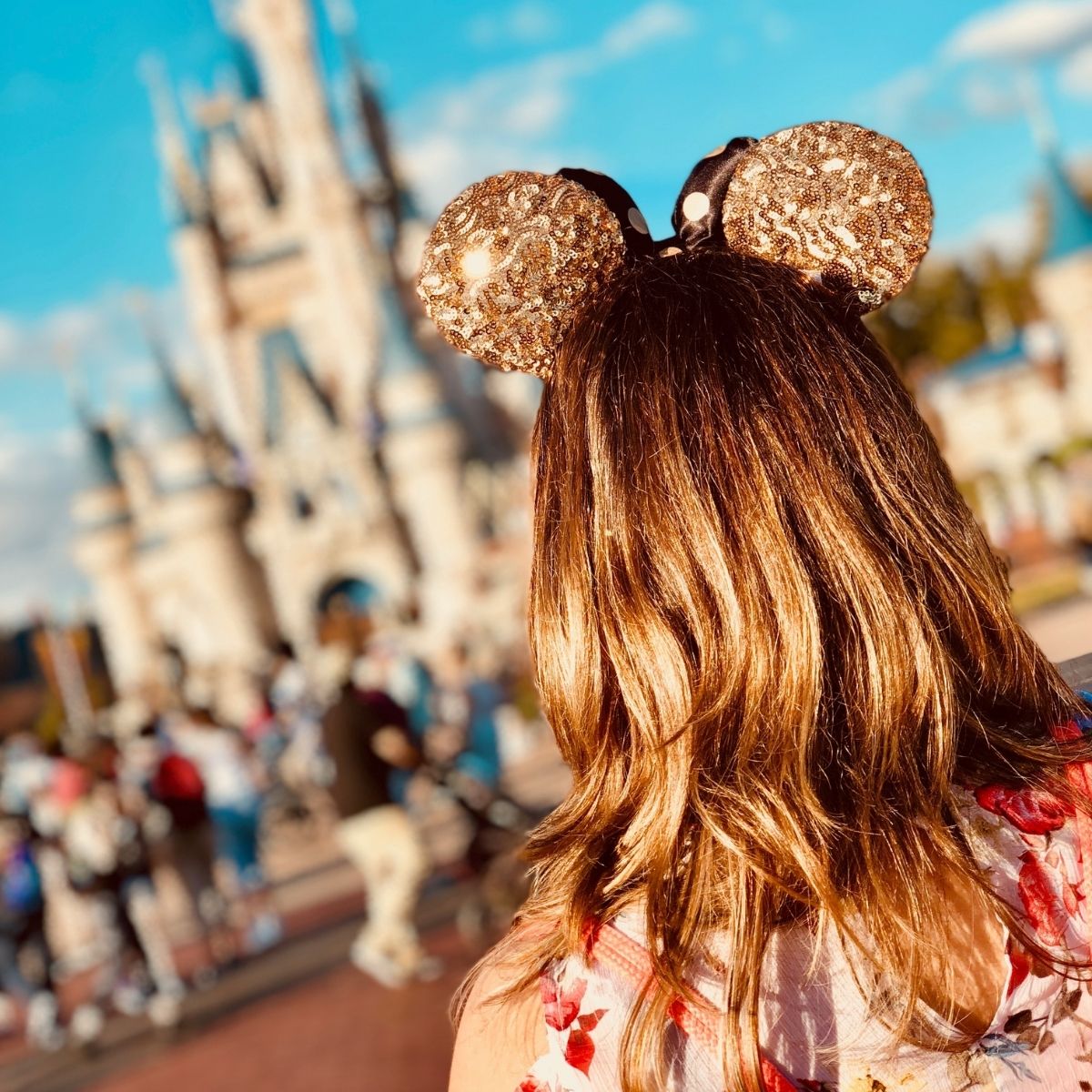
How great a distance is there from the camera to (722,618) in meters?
1.01

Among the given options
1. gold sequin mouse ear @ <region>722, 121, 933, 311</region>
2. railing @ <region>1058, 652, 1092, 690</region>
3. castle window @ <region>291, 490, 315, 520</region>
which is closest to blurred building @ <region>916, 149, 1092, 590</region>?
castle window @ <region>291, 490, 315, 520</region>

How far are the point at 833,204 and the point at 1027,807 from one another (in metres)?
0.54

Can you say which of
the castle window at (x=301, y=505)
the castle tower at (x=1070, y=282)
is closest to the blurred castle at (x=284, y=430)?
the castle window at (x=301, y=505)

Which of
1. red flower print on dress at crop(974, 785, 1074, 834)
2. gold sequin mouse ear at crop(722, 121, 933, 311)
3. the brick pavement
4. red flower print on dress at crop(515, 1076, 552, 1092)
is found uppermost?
gold sequin mouse ear at crop(722, 121, 933, 311)

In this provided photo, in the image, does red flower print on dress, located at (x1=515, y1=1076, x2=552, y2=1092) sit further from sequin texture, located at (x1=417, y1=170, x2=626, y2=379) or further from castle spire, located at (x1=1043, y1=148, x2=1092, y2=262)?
castle spire, located at (x1=1043, y1=148, x2=1092, y2=262)

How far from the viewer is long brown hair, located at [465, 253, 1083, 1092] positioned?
3.25 ft

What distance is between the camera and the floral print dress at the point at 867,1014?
3.15ft

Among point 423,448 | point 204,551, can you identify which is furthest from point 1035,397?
point 204,551

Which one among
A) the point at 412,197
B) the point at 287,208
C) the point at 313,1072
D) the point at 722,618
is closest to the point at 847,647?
the point at 722,618

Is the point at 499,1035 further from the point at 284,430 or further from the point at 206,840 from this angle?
the point at 284,430

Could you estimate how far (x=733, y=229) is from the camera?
1178 mm

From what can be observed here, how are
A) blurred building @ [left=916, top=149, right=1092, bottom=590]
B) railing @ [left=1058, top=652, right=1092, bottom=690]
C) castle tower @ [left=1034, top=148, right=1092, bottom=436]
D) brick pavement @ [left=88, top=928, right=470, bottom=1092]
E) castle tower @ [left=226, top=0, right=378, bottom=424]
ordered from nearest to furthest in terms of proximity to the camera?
railing @ [left=1058, top=652, right=1092, bottom=690]
brick pavement @ [left=88, top=928, right=470, bottom=1092]
blurred building @ [left=916, top=149, right=1092, bottom=590]
castle tower @ [left=1034, top=148, right=1092, bottom=436]
castle tower @ [left=226, top=0, right=378, bottom=424]

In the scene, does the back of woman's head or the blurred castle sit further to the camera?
the blurred castle

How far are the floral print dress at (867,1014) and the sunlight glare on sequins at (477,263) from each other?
568 mm
